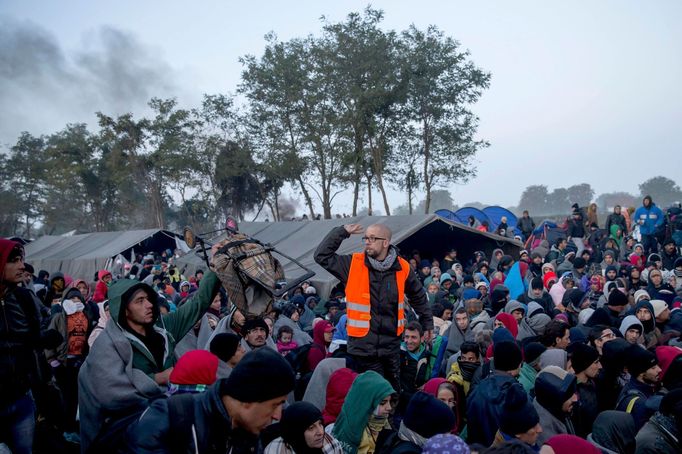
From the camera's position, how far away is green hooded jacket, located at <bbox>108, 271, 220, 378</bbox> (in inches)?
136

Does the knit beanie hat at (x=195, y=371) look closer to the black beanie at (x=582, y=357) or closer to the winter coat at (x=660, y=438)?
the winter coat at (x=660, y=438)

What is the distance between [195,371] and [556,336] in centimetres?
360

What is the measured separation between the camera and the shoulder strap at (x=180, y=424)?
7.21 feet

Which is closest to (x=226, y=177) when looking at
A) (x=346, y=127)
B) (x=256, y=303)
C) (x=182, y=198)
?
(x=182, y=198)

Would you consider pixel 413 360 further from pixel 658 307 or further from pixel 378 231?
pixel 658 307

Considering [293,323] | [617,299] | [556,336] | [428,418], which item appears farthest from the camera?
[293,323]

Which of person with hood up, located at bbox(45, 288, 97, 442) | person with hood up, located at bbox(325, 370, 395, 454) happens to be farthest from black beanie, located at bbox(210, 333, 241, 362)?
person with hood up, located at bbox(45, 288, 97, 442)

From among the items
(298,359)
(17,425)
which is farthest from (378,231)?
(17,425)

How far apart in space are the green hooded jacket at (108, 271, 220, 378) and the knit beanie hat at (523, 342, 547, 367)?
2.70m

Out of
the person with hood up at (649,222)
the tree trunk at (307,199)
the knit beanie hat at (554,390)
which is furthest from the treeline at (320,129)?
the knit beanie hat at (554,390)

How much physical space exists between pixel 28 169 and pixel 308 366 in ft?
166

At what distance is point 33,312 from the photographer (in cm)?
→ 361

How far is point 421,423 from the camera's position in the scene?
327 cm

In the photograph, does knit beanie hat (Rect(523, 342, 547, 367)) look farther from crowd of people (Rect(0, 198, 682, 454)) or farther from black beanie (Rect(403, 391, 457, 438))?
black beanie (Rect(403, 391, 457, 438))
